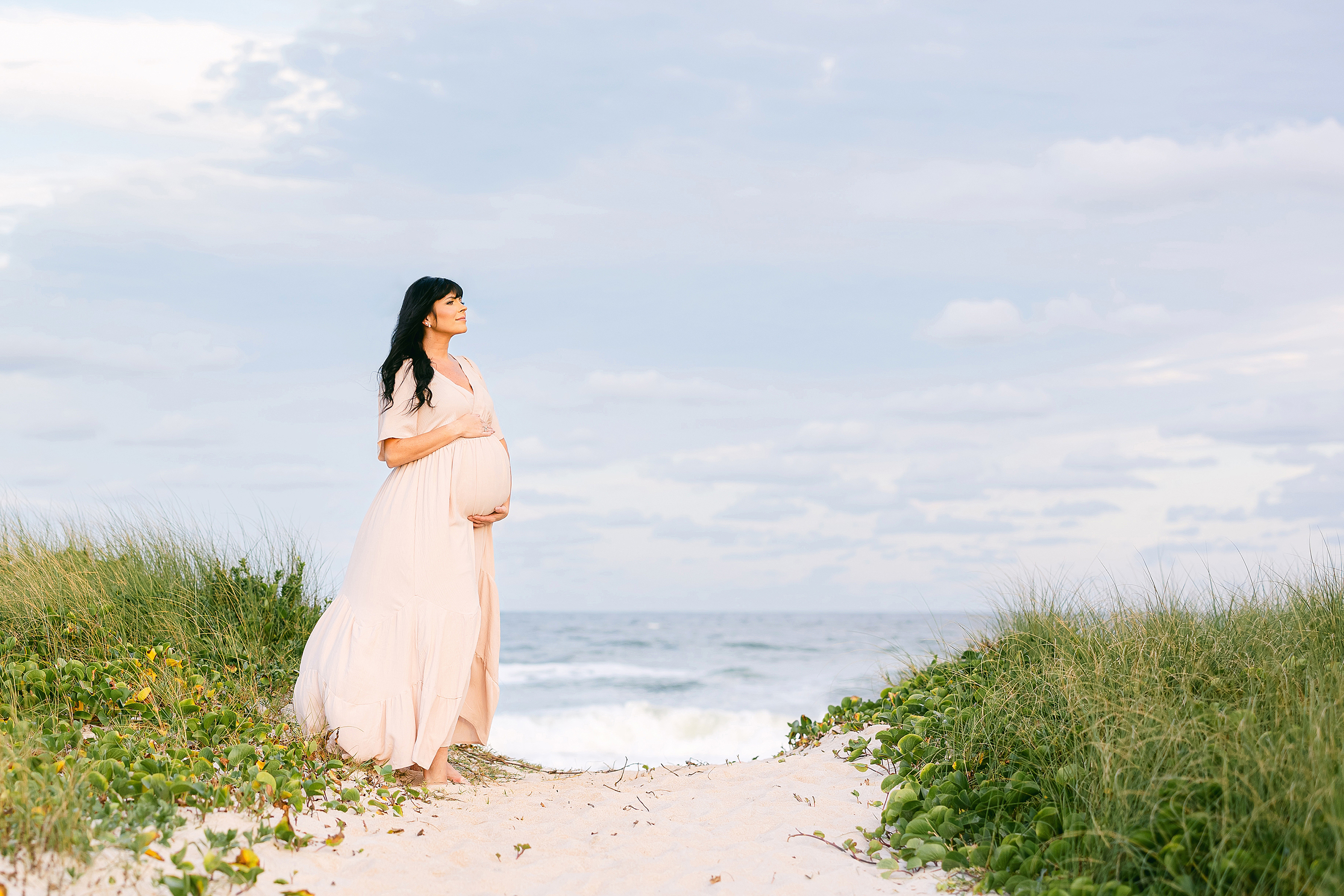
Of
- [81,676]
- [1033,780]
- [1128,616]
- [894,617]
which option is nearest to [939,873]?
[1033,780]

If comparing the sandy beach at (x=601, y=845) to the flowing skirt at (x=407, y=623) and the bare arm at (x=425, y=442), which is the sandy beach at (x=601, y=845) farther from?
the bare arm at (x=425, y=442)

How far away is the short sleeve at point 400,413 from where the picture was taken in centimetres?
598

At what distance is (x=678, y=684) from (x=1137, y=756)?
59.1 feet

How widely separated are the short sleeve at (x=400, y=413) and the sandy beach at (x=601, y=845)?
2241mm

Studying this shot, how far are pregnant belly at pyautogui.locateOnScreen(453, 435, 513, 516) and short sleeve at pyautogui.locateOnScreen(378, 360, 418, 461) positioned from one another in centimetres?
31

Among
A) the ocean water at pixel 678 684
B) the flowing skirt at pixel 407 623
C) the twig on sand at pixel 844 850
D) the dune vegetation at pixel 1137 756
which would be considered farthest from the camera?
the ocean water at pixel 678 684

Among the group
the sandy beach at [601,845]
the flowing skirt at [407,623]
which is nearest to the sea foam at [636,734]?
the sandy beach at [601,845]

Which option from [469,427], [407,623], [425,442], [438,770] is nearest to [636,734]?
[438,770]

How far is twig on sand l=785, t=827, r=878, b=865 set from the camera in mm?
4461

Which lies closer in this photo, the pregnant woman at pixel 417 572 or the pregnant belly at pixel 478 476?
the pregnant woman at pixel 417 572

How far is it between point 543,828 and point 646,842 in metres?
0.69

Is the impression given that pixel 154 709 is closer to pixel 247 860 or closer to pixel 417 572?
pixel 417 572

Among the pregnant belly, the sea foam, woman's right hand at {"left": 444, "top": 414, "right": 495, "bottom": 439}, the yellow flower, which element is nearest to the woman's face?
woman's right hand at {"left": 444, "top": 414, "right": 495, "bottom": 439}

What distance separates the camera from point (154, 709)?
5.81 meters
